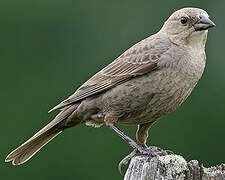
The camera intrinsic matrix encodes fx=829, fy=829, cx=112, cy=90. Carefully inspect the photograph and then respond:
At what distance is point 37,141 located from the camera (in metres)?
8.45

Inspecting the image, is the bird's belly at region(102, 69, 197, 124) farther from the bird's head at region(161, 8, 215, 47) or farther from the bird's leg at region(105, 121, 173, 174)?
the bird's head at region(161, 8, 215, 47)

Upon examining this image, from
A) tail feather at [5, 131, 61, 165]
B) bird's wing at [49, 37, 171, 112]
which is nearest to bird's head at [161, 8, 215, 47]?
bird's wing at [49, 37, 171, 112]

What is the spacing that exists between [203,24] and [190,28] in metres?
0.19

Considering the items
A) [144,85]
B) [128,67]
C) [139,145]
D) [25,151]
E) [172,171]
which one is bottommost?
[139,145]

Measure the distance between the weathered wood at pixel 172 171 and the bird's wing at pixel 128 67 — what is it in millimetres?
1690

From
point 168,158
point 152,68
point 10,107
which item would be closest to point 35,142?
point 152,68

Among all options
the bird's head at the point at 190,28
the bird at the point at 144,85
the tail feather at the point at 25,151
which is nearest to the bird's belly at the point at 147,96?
the bird at the point at 144,85

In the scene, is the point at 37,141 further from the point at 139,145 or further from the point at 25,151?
the point at 139,145

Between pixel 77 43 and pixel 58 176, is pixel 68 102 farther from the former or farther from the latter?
pixel 77 43

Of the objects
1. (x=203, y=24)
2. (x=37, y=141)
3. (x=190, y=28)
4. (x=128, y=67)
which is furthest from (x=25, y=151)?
(x=203, y=24)

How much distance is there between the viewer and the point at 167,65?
798cm

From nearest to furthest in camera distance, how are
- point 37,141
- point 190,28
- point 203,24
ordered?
point 203,24 → point 190,28 → point 37,141

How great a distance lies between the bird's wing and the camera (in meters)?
8.10

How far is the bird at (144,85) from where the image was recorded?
796cm
